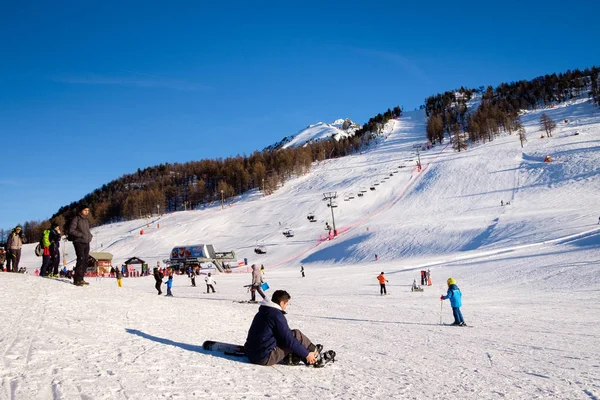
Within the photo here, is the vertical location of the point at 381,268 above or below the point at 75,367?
below

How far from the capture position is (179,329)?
26.2ft

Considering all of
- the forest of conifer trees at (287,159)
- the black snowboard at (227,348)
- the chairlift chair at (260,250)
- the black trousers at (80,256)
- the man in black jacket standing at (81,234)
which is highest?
the forest of conifer trees at (287,159)

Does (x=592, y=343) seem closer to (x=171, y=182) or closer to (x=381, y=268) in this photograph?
(x=381, y=268)

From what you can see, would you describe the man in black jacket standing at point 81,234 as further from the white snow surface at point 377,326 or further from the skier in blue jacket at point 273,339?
the skier in blue jacket at point 273,339

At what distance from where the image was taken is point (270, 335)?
5328 millimetres

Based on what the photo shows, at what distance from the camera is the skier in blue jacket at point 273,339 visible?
525cm

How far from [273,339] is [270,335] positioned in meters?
0.06

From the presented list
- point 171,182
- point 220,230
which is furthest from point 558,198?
point 171,182

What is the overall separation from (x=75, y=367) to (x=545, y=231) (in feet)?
112

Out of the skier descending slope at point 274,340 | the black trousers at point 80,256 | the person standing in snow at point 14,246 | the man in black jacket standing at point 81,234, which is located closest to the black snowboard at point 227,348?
the skier descending slope at point 274,340

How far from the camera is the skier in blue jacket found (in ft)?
17.2

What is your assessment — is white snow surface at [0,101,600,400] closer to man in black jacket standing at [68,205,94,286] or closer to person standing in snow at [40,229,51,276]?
person standing in snow at [40,229,51,276]

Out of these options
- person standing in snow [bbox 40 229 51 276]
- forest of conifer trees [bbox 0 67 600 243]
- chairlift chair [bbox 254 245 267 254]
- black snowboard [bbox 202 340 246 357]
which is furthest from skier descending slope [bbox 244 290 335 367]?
forest of conifer trees [bbox 0 67 600 243]

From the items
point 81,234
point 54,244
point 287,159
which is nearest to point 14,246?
point 54,244
